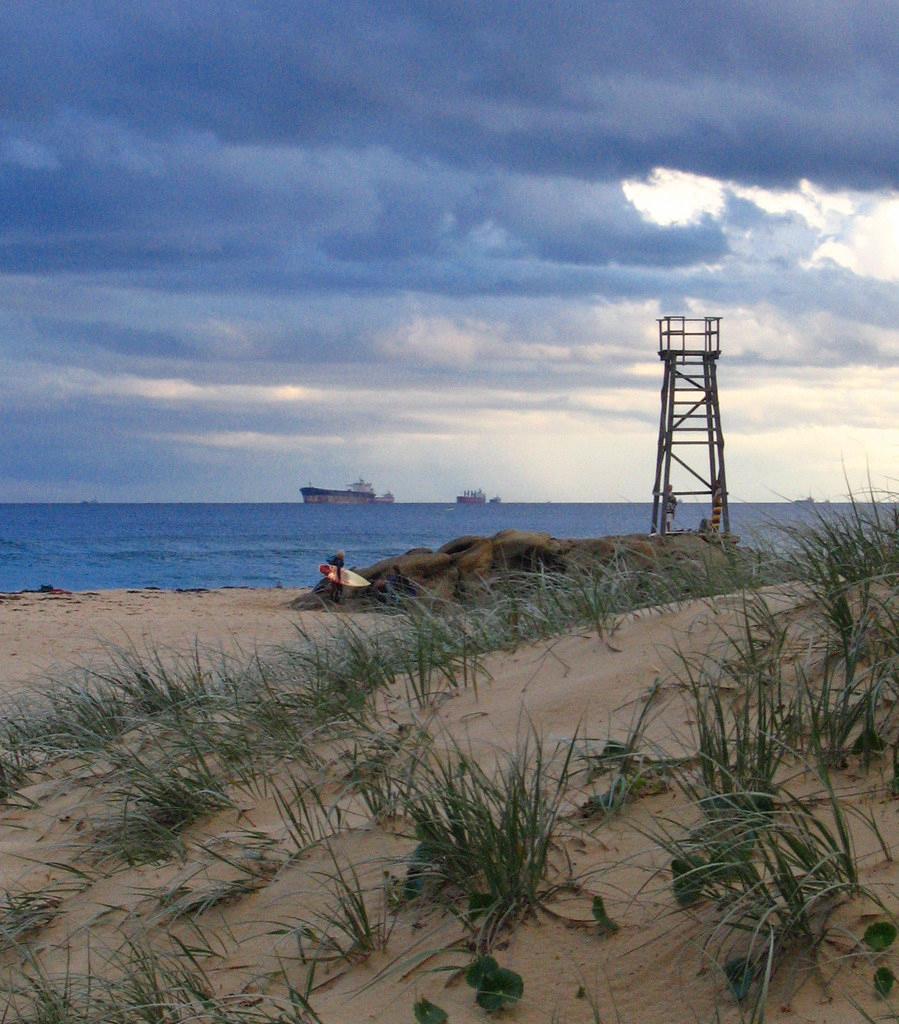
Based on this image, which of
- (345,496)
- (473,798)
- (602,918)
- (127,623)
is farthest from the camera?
(345,496)

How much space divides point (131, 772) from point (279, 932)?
1604mm

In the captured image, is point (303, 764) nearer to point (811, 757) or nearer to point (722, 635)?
point (722, 635)

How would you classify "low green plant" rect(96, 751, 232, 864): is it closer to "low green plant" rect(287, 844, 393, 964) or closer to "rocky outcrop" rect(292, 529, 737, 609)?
"low green plant" rect(287, 844, 393, 964)

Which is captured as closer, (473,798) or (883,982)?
(883,982)

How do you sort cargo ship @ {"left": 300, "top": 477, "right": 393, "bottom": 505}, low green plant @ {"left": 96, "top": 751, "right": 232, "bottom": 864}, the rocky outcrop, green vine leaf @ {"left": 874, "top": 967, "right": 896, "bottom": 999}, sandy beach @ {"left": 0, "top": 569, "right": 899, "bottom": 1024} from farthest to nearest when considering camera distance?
1. cargo ship @ {"left": 300, "top": 477, "right": 393, "bottom": 505}
2. the rocky outcrop
3. low green plant @ {"left": 96, "top": 751, "right": 232, "bottom": 864}
4. sandy beach @ {"left": 0, "top": 569, "right": 899, "bottom": 1024}
5. green vine leaf @ {"left": 874, "top": 967, "right": 896, "bottom": 999}

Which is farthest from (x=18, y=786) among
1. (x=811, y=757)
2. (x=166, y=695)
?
(x=811, y=757)

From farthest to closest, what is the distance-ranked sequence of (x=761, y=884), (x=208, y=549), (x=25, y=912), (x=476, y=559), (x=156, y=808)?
(x=208, y=549)
(x=476, y=559)
(x=156, y=808)
(x=25, y=912)
(x=761, y=884)

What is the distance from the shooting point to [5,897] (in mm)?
3750

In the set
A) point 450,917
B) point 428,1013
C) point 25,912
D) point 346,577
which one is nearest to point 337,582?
point 346,577

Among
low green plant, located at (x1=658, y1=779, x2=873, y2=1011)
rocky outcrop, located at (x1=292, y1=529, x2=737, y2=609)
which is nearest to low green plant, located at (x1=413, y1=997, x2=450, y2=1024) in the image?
low green plant, located at (x1=658, y1=779, x2=873, y2=1011)

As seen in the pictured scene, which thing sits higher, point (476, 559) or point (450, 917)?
point (476, 559)

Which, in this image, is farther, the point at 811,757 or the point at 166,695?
the point at 166,695

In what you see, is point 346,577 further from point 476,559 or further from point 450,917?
point 450,917

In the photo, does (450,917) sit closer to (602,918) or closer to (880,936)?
(602,918)
